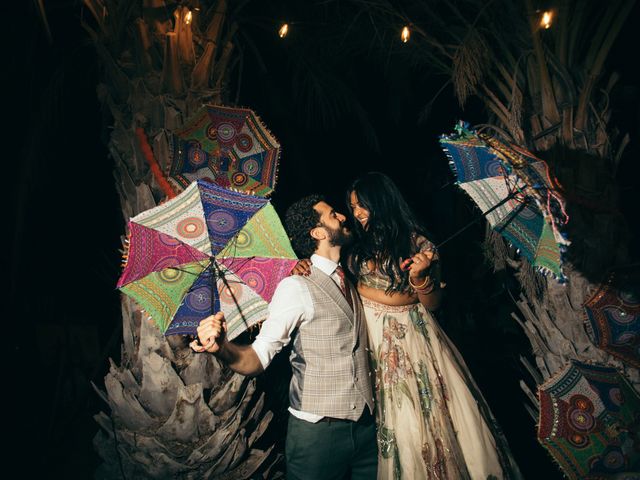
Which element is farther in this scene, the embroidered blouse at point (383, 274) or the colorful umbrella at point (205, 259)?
the embroidered blouse at point (383, 274)

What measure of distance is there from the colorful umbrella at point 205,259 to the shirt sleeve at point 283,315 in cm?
13

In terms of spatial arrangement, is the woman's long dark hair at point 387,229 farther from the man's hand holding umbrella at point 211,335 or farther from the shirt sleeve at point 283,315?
the man's hand holding umbrella at point 211,335

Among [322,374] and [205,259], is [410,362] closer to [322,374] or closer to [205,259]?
[322,374]

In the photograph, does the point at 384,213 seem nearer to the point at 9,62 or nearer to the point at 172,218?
the point at 172,218

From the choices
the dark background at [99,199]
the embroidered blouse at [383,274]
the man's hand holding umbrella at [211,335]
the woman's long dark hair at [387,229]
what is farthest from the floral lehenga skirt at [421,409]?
the dark background at [99,199]

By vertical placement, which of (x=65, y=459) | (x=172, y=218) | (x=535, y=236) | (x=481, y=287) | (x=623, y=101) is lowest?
(x=65, y=459)

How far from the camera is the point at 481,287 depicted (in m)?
6.06

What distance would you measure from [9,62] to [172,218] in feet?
11.6

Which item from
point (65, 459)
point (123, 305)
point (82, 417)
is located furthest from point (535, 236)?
point (82, 417)

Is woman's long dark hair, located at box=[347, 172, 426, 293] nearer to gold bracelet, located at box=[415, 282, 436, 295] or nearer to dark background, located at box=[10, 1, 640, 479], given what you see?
gold bracelet, located at box=[415, 282, 436, 295]

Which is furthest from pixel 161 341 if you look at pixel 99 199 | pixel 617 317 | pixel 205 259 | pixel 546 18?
pixel 99 199

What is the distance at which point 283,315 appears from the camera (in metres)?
2.54

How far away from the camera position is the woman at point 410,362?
8.82ft

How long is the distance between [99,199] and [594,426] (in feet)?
19.1
